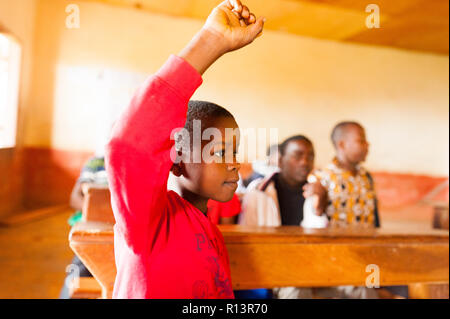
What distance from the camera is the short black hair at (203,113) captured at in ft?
1.45

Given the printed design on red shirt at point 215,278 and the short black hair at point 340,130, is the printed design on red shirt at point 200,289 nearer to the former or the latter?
the printed design on red shirt at point 215,278

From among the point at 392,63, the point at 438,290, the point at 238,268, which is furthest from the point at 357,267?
the point at 392,63

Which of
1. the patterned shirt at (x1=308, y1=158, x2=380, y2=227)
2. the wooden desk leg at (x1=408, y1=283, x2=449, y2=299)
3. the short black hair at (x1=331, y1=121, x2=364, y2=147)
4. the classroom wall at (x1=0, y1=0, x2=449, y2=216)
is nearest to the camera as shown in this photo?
the classroom wall at (x1=0, y1=0, x2=449, y2=216)

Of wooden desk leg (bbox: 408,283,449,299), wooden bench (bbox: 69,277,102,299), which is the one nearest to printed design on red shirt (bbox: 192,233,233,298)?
wooden bench (bbox: 69,277,102,299)

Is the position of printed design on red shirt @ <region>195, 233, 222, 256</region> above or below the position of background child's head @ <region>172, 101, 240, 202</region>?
below

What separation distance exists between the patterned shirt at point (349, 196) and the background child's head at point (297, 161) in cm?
7

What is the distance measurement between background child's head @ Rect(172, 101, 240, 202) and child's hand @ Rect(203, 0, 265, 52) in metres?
0.11

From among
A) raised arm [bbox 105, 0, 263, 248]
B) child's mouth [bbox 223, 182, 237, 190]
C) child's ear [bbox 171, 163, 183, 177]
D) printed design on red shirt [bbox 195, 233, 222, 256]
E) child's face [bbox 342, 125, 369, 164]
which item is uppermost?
child's face [bbox 342, 125, 369, 164]

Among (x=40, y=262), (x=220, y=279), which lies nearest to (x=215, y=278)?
(x=220, y=279)

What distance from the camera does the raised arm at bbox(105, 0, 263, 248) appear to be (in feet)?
1.11

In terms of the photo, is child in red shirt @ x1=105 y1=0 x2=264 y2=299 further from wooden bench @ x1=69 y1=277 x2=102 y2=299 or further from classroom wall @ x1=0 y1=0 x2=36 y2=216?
classroom wall @ x1=0 y1=0 x2=36 y2=216

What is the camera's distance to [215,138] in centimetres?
41

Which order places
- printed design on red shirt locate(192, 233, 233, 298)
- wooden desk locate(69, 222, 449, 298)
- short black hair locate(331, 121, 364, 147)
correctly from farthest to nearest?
short black hair locate(331, 121, 364, 147)
wooden desk locate(69, 222, 449, 298)
printed design on red shirt locate(192, 233, 233, 298)
